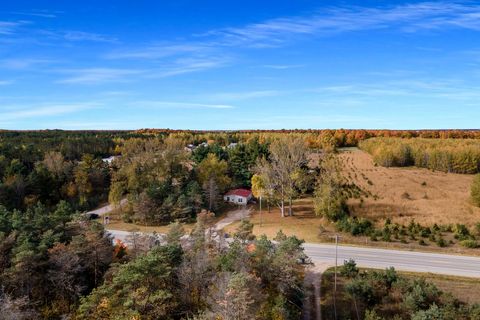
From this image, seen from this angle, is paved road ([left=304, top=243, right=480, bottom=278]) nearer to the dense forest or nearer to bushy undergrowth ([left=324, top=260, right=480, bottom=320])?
bushy undergrowth ([left=324, top=260, right=480, bottom=320])

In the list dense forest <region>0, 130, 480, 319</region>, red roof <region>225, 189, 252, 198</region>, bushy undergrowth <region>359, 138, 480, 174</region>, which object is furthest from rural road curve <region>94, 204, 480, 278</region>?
bushy undergrowth <region>359, 138, 480, 174</region>

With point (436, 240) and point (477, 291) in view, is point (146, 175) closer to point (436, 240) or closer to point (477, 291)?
point (436, 240)

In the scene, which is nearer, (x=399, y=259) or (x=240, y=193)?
(x=399, y=259)

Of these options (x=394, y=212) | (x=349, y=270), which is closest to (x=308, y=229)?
(x=394, y=212)

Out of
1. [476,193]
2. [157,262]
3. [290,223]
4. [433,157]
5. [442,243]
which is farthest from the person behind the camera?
[433,157]

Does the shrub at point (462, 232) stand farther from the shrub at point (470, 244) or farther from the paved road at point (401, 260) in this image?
the paved road at point (401, 260)

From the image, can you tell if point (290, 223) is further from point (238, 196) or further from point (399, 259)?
point (399, 259)
